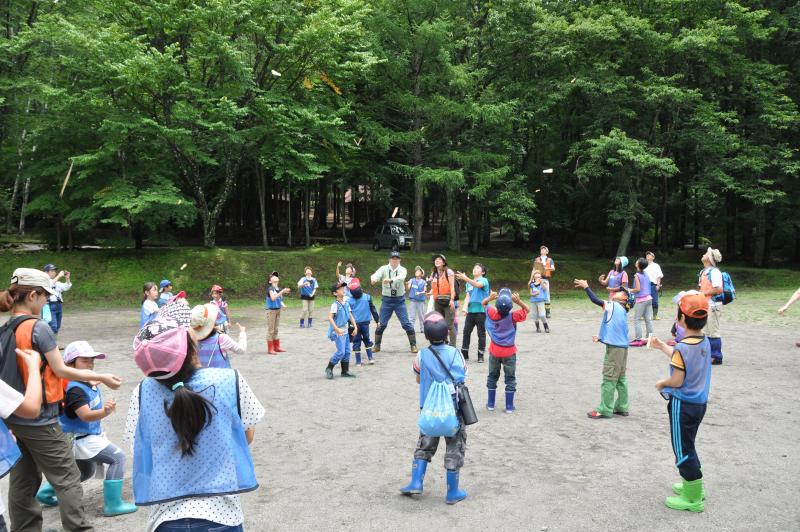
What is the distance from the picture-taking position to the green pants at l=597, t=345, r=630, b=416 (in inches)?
315

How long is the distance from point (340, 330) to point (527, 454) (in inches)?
178

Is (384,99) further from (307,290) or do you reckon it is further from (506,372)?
(506,372)

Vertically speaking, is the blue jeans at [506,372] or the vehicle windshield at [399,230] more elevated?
the vehicle windshield at [399,230]

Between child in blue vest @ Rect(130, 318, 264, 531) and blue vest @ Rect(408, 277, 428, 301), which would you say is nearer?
child in blue vest @ Rect(130, 318, 264, 531)

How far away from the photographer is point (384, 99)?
3130cm

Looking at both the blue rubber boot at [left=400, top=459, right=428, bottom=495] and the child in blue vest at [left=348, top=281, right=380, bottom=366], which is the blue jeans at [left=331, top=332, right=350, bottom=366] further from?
the blue rubber boot at [left=400, top=459, right=428, bottom=495]

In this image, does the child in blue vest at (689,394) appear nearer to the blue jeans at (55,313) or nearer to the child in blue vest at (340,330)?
the child in blue vest at (340,330)

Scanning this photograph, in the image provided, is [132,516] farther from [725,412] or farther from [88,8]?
[88,8]

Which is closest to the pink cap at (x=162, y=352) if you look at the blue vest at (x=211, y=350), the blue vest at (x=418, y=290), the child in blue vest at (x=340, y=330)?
the blue vest at (x=211, y=350)

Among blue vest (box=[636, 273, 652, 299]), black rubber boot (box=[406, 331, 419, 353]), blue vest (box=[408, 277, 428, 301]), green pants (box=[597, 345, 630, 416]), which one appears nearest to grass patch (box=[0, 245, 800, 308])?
blue vest (box=[408, 277, 428, 301])

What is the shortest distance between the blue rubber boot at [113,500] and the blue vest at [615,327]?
5881 millimetres

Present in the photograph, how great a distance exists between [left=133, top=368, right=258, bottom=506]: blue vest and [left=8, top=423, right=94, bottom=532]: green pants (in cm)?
175

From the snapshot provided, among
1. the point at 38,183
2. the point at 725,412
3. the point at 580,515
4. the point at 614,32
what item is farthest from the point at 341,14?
the point at 580,515

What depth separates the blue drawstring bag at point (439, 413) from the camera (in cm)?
544
